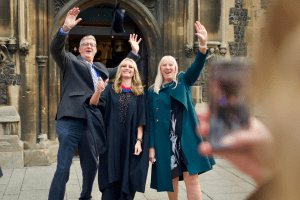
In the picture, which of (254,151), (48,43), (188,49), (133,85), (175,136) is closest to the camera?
(254,151)

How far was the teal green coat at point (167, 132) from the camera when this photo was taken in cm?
296

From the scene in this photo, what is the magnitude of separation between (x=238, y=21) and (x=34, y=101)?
462 cm

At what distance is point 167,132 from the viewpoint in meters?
3.04

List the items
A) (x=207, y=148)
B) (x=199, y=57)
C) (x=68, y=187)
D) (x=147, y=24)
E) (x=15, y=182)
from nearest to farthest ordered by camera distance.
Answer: (x=207, y=148), (x=199, y=57), (x=68, y=187), (x=15, y=182), (x=147, y=24)

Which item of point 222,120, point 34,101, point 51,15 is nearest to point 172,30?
point 51,15

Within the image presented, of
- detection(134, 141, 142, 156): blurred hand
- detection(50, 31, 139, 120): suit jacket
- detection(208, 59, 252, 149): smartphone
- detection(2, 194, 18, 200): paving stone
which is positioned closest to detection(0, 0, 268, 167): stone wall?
detection(2, 194, 18, 200): paving stone

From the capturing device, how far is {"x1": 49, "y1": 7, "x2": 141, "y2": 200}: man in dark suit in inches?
128

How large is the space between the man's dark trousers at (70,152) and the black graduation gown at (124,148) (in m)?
0.34

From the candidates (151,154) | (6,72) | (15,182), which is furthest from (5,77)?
(151,154)

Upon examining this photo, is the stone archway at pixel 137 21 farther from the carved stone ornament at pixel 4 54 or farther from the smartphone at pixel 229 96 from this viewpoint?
the smartphone at pixel 229 96

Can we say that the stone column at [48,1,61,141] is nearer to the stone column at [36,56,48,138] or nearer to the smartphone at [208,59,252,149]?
the stone column at [36,56,48,138]

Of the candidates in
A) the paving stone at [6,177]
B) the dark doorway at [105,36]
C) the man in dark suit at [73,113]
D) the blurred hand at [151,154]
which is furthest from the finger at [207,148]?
the dark doorway at [105,36]

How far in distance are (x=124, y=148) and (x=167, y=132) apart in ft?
1.54

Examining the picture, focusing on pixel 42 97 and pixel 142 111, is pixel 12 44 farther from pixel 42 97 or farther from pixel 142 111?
pixel 142 111
